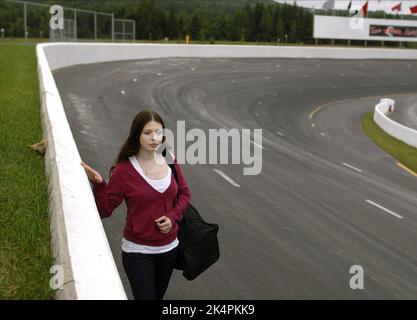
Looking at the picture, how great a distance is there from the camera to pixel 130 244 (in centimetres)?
436

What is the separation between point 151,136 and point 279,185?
30.2ft

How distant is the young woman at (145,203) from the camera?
169 inches

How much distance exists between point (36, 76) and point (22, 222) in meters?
14.9

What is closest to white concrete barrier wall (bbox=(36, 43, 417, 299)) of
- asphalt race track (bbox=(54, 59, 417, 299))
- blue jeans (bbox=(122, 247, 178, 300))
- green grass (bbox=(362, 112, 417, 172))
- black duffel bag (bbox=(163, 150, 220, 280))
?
blue jeans (bbox=(122, 247, 178, 300))

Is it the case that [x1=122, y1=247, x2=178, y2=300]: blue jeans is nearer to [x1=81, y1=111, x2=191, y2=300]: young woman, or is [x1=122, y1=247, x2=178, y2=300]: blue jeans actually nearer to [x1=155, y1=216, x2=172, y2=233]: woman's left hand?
[x1=81, y1=111, x2=191, y2=300]: young woman

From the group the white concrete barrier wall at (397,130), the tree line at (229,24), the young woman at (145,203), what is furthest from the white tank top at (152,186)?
the tree line at (229,24)

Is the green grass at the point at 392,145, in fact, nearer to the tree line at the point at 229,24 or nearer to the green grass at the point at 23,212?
the green grass at the point at 23,212

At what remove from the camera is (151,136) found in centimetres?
430

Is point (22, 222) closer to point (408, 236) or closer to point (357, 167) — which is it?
point (408, 236)

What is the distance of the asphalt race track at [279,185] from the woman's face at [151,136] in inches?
121

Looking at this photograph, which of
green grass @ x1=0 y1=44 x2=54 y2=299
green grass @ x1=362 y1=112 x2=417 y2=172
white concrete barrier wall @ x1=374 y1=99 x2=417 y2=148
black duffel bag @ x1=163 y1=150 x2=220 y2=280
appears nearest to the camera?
green grass @ x1=0 y1=44 x2=54 y2=299

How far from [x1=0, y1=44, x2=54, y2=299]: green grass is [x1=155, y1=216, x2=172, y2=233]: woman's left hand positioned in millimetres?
926

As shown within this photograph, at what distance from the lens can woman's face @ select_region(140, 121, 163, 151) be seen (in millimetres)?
4285
